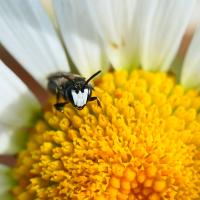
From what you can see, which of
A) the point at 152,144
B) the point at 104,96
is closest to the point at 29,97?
the point at 104,96

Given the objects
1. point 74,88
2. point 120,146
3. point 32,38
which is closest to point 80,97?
point 74,88

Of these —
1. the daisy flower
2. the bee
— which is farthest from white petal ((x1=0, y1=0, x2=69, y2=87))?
the bee

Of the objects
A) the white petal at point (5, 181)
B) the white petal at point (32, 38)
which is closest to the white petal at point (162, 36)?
the white petal at point (32, 38)

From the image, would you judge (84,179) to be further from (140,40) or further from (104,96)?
(140,40)

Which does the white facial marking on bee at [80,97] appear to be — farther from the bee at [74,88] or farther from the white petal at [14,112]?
the white petal at [14,112]

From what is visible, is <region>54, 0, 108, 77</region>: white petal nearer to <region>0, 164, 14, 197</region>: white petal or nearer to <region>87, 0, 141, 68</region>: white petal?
<region>87, 0, 141, 68</region>: white petal

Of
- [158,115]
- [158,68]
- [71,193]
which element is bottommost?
[71,193]

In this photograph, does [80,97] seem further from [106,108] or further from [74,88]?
[106,108]
